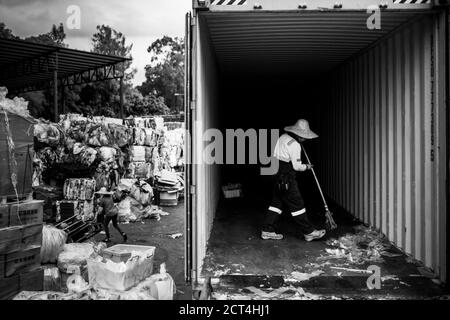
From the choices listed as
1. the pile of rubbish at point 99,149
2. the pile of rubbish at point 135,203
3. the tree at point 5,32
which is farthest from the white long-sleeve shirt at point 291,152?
the tree at point 5,32

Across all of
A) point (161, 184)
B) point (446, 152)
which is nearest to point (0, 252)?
point (446, 152)

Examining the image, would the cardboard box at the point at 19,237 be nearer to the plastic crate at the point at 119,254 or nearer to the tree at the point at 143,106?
the plastic crate at the point at 119,254

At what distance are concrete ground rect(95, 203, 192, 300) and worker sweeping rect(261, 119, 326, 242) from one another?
150 cm

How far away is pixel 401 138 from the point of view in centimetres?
490

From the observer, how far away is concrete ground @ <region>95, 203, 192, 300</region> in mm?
4872

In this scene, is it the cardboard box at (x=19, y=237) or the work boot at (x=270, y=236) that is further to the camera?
the work boot at (x=270, y=236)

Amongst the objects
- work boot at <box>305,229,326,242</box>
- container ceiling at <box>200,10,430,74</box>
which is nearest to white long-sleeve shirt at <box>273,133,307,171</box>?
work boot at <box>305,229,326,242</box>

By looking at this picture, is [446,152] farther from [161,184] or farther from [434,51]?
[161,184]

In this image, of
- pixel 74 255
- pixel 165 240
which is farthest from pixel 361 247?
pixel 74 255

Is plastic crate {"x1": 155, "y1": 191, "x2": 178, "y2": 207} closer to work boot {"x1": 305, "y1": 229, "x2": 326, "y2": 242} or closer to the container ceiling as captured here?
the container ceiling

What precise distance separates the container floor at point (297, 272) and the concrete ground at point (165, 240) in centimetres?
51

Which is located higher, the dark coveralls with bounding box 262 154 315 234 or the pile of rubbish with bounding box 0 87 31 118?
the pile of rubbish with bounding box 0 87 31 118

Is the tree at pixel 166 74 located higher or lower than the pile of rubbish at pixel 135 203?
higher

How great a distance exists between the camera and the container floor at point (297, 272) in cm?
370
